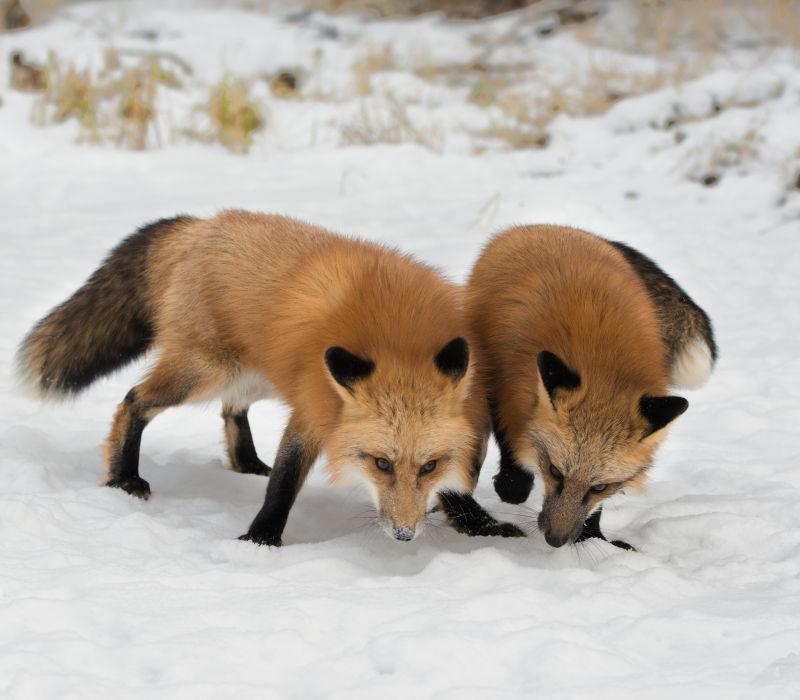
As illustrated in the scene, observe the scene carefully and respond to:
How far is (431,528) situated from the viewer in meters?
4.64

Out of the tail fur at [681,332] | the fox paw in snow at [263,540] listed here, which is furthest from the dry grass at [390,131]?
the fox paw in snow at [263,540]

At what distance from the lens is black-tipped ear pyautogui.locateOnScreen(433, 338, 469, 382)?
3.75 meters

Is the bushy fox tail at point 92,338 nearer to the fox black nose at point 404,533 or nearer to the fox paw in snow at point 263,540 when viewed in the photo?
the fox paw in snow at point 263,540

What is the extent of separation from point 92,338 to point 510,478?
226 cm

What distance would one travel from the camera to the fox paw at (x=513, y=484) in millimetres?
4574

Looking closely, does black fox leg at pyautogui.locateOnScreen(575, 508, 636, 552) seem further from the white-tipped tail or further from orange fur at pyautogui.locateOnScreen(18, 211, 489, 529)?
the white-tipped tail

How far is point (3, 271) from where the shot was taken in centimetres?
771

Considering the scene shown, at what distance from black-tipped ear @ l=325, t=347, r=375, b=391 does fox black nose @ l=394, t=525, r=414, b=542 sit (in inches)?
22.7

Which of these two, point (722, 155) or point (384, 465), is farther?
point (722, 155)

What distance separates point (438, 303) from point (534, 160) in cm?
681

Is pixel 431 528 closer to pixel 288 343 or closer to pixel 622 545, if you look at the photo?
pixel 622 545

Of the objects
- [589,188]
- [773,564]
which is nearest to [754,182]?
[589,188]

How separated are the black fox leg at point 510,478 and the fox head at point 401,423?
0.64m

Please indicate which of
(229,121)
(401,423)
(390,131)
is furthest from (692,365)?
(229,121)
